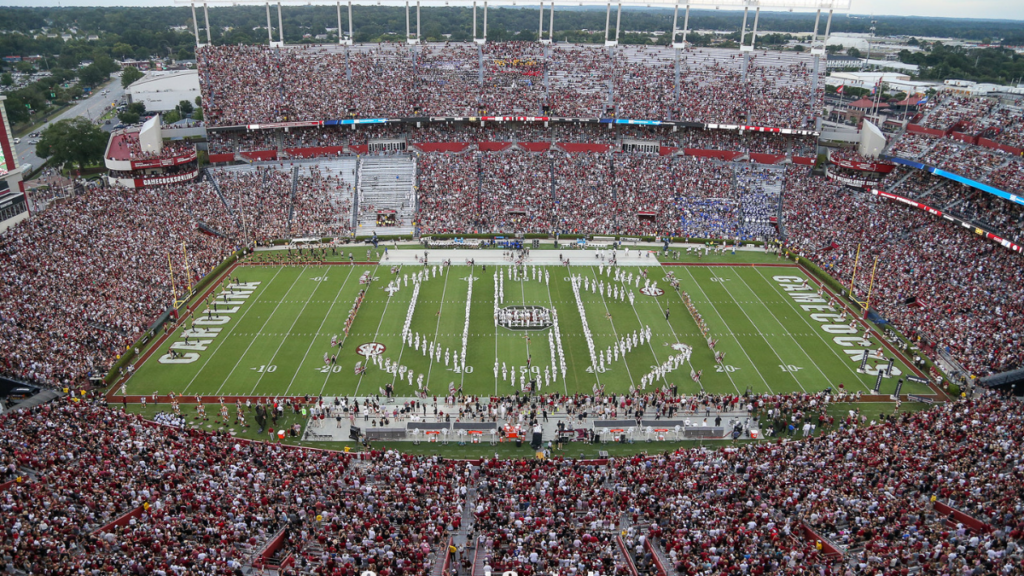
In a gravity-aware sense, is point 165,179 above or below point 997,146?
below

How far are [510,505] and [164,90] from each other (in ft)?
302

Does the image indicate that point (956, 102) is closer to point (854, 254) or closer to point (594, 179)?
point (854, 254)

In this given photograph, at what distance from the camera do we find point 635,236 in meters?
53.2

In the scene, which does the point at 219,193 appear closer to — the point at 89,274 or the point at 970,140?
the point at 89,274

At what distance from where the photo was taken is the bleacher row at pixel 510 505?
696 inches

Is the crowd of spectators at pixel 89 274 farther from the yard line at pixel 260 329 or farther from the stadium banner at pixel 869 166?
the stadium banner at pixel 869 166

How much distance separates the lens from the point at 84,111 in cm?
9212

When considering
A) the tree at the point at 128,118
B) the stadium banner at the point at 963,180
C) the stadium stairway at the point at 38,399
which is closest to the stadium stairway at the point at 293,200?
the stadium stairway at the point at 38,399

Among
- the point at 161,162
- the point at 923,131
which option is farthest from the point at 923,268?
the point at 161,162

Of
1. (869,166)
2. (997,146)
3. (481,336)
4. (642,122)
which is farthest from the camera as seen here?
(642,122)

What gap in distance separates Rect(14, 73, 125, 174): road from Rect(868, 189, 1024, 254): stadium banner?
77.6m

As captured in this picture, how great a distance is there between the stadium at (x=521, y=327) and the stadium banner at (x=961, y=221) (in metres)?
0.34

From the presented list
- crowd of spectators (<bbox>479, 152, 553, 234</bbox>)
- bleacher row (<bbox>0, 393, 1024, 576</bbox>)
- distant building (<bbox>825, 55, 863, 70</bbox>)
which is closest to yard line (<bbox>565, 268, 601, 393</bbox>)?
bleacher row (<bbox>0, 393, 1024, 576</bbox>)

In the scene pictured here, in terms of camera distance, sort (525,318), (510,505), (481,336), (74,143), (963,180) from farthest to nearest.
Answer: (74,143), (963,180), (525,318), (481,336), (510,505)
